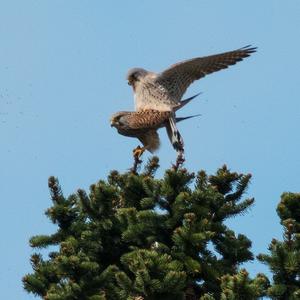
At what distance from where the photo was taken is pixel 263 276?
31.8ft

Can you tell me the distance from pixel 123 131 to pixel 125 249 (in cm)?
344

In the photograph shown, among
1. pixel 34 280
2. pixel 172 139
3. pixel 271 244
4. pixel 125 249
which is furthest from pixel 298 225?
pixel 172 139

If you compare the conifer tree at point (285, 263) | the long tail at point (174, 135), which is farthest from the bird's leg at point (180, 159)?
the conifer tree at point (285, 263)

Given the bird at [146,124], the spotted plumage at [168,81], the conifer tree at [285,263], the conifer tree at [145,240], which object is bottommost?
the conifer tree at [285,263]

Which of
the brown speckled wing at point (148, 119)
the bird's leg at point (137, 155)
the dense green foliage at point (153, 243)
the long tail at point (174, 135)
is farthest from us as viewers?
the brown speckled wing at point (148, 119)

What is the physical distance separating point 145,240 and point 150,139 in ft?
13.1

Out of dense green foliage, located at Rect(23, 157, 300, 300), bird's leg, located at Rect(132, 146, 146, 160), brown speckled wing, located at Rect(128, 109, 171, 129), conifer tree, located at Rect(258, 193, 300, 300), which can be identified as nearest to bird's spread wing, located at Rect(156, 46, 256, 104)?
brown speckled wing, located at Rect(128, 109, 171, 129)

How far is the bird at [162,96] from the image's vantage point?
14359 millimetres

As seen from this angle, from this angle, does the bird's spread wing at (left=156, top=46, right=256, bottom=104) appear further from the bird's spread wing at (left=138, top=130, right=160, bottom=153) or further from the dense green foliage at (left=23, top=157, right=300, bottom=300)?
the dense green foliage at (left=23, top=157, right=300, bottom=300)

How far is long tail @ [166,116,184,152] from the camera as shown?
1397 cm

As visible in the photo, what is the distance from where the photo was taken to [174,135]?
46.5ft

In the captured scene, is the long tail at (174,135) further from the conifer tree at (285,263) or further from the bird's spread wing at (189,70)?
the conifer tree at (285,263)

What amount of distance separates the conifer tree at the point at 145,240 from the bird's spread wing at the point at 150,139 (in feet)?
8.99

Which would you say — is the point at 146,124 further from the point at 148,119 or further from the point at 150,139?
the point at 150,139
